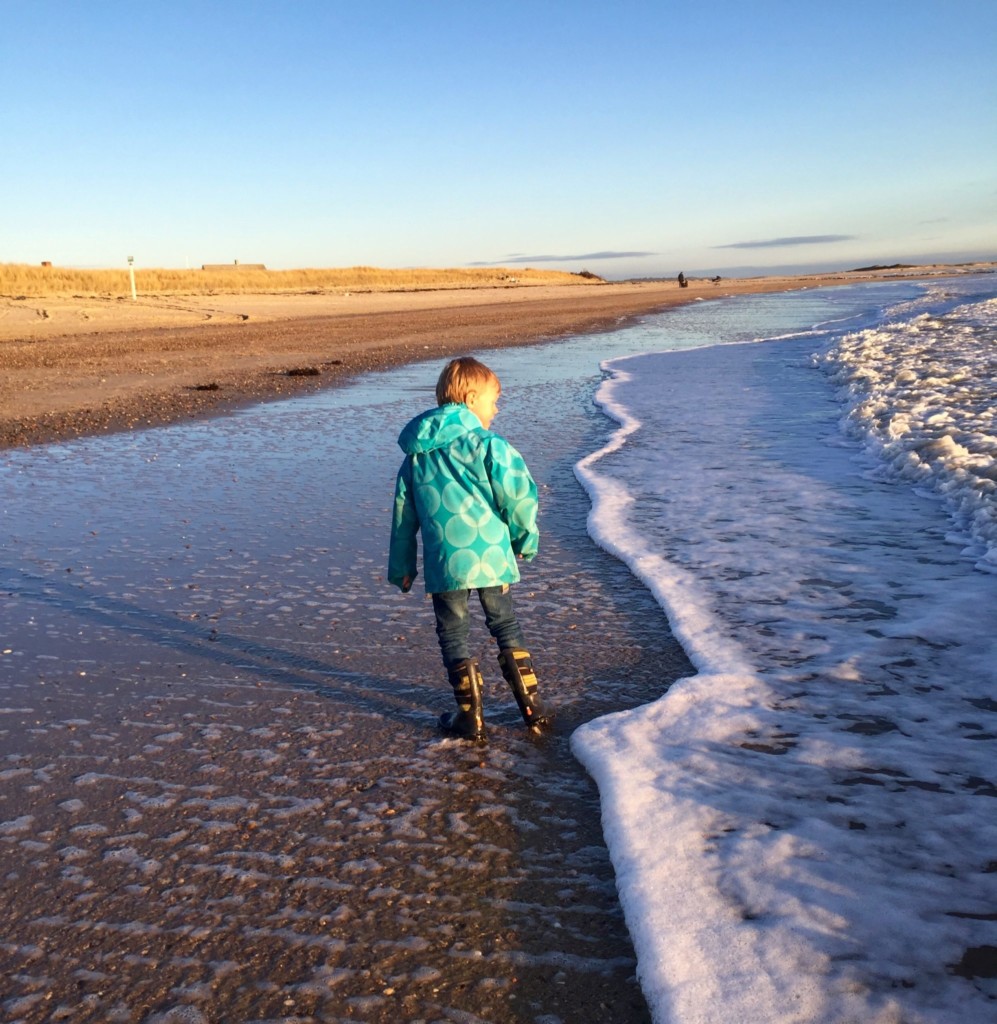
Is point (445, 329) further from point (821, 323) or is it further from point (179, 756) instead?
point (179, 756)

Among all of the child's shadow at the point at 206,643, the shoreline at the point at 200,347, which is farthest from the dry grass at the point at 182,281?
the child's shadow at the point at 206,643

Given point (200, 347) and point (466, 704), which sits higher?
point (200, 347)

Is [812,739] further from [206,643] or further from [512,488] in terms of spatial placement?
[206,643]

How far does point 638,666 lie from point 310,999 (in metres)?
2.17

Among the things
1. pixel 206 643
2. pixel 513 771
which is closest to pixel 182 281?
pixel 206 643

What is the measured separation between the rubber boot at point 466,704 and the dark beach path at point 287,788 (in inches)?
3.5

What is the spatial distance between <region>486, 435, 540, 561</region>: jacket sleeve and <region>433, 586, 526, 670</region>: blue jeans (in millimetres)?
273

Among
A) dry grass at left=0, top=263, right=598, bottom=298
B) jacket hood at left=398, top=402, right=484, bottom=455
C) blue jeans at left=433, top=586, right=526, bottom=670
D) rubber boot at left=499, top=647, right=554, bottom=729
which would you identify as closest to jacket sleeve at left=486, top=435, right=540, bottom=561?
jacket hood at left=398, top=402, right=484, bottom=455

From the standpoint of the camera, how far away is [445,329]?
2652 cm

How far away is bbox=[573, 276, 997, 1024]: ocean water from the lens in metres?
2.20

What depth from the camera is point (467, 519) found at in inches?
134

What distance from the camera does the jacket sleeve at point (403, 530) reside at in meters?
3.46

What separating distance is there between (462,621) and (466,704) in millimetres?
308

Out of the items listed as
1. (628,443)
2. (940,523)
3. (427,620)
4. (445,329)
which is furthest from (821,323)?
(427,620)
